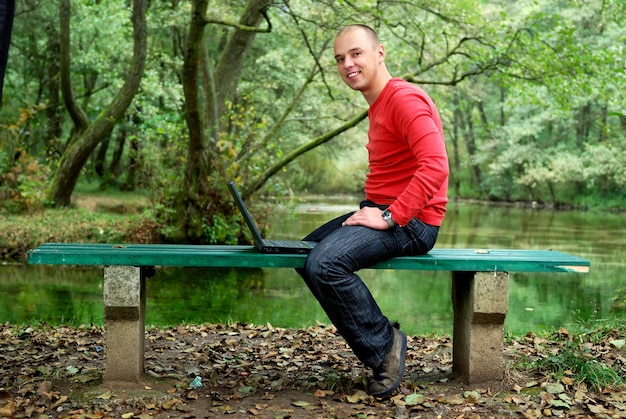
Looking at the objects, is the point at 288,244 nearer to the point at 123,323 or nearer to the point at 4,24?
the point at 123,323

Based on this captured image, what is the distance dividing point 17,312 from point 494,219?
20438 millimetres

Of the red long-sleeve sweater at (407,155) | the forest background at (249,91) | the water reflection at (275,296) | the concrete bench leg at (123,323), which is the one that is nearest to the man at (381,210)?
the red long-sleeve sweater at (407,155)

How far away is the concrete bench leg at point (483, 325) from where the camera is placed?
4.36m

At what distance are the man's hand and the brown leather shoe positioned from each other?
27.1 inches

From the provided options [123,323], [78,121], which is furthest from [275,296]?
[78,121]

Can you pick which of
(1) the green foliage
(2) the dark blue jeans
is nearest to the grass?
(1) the green foliage

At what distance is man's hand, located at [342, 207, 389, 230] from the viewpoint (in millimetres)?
4137

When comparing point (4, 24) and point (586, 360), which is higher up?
point (4, 24)

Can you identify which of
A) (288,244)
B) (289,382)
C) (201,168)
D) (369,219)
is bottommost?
(289,382)

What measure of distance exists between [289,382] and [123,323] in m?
1.06

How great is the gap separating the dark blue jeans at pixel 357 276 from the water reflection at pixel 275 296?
2529 millimetres

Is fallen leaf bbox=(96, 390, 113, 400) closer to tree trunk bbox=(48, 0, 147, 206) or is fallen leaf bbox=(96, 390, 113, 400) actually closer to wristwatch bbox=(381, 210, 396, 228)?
wristwatch bbox=(381, 210, 396, 228)

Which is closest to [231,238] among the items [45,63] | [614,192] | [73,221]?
[73,221]

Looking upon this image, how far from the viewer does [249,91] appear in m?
23.1
